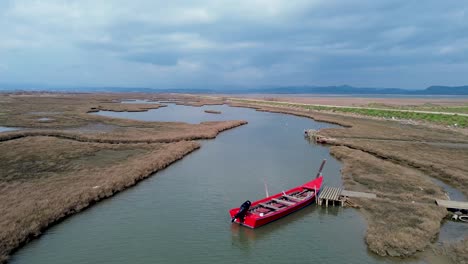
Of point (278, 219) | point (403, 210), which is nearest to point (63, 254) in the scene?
point (278, 219)

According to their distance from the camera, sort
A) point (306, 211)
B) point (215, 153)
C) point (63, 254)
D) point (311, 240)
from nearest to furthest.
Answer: point (63, 254) < point (311, 240) < point (306, 211) < point (215, 153)

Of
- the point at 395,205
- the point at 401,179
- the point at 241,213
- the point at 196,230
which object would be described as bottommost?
the point at 196,230

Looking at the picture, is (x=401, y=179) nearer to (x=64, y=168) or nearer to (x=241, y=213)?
(x=241, y=213)

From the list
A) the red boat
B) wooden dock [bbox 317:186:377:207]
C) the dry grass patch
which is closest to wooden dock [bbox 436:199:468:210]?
the dry grass patch

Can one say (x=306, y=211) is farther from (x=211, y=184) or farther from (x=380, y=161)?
(x=380, y=161)

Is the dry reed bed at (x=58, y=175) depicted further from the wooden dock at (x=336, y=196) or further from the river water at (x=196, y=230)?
the wooden dock at (x=336, y=196)

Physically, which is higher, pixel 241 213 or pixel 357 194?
pixel 241 213

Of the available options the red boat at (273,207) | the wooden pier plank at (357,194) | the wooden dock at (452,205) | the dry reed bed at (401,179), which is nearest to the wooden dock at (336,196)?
the wooden pier plank at (357,194)

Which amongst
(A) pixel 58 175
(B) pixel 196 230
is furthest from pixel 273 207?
(A) pixel 58 175
